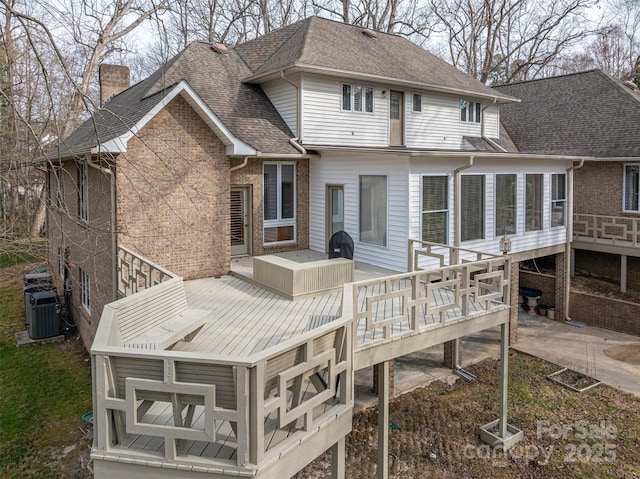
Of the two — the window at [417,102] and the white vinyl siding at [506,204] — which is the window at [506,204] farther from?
the window at [417,102]

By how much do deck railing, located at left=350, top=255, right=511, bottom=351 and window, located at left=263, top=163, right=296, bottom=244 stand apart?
4.22 meters

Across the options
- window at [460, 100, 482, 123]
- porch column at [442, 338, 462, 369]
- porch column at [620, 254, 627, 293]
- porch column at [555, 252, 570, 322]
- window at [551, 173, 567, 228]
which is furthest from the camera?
window at [460, 100, 482, 123]

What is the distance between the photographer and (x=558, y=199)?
15.9 m

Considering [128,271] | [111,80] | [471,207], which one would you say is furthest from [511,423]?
[111,80]

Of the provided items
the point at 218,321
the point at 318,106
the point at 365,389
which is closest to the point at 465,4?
the point at 318,106

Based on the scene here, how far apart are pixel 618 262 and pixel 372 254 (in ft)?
37.5

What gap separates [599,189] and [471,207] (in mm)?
8751

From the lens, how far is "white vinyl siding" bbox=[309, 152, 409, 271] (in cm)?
1158

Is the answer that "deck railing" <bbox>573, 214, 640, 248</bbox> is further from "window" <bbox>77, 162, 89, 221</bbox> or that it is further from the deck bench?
"window" <bbox>77, 162, 89, 221</bbox>

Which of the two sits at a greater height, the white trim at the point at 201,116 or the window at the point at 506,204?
the white trim at the point at 201,116

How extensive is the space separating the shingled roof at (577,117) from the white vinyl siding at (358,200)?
10.9 meters

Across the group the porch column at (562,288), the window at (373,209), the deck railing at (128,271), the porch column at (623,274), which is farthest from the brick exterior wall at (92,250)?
the porch column at (623,274)

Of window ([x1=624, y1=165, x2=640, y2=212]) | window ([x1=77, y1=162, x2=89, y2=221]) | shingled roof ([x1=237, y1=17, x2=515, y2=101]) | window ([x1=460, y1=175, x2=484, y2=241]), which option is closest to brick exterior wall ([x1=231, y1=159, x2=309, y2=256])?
shingled roof ([x1=237, y1=17, x2=515, y2=101])

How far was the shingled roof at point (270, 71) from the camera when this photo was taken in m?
13.5
